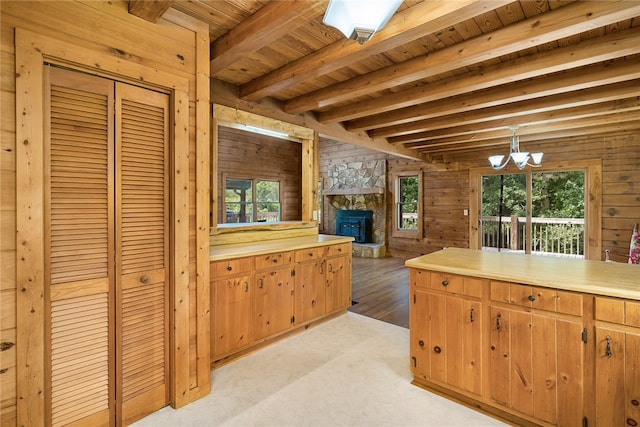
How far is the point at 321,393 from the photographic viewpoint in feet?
7.03

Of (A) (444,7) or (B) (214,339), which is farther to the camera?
(B) (214,339)

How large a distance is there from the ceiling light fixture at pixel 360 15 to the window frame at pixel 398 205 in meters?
6.40

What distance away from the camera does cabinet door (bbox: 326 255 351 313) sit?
343cm

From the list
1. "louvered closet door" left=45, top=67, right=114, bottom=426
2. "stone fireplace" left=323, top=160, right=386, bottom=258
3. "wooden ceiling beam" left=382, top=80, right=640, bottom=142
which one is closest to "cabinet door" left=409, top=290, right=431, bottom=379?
"louvered closet door" left=45, top=67, right=114, bottom=426

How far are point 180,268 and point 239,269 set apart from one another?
2.09 ft

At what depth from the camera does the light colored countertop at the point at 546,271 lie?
1556 millimetres

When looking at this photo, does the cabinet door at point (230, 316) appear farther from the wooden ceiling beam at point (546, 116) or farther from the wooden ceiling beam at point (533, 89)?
the wooden ceiling beam at point (546, 116)

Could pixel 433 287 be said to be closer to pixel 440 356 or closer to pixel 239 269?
pixel 440 356

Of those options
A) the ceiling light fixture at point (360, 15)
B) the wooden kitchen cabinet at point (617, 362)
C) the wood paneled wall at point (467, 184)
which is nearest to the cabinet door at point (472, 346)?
the wooden kitchen cabinet at point (617, 362)

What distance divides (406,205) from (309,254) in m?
5.12

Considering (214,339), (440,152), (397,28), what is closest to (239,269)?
(214,339)

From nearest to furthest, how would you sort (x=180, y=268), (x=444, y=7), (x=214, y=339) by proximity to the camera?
(x=444, y=7)
(x=180, y=268)
(x=214, y=339)

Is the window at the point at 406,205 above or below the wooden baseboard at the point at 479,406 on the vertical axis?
above

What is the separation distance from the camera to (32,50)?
141 centimetres
